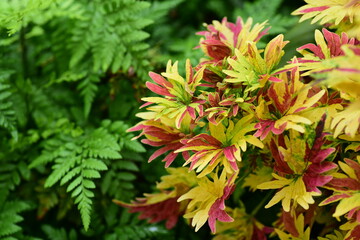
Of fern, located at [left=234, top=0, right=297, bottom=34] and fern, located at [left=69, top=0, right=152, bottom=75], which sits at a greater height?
fern, located at [left=69, top=0, right=152, bottom=75]

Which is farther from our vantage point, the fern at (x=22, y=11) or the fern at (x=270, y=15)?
the fern at (x=270, y=15)

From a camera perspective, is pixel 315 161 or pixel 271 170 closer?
pixel 315 161

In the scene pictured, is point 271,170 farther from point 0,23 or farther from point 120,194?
point 0,23

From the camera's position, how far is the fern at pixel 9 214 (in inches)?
44.1

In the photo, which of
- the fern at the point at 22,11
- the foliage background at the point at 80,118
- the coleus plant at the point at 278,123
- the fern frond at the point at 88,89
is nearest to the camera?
the coleus plant at the point at 278,123

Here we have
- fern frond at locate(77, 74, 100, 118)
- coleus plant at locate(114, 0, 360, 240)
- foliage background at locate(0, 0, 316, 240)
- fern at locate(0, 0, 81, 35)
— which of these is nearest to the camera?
coleus plant at locate(114, 0, 360, 240)

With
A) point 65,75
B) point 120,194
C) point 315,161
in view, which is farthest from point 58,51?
point 315,161

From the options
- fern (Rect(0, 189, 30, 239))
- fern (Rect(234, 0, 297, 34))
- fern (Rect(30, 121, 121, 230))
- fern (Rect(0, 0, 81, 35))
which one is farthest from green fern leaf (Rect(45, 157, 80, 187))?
fern (Rect(234, 0, 297, 34))

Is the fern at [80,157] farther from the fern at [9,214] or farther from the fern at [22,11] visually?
the fern at [22,11]

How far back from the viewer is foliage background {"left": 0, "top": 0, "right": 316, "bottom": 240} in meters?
1.20

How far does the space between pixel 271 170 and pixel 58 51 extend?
2.80 feet

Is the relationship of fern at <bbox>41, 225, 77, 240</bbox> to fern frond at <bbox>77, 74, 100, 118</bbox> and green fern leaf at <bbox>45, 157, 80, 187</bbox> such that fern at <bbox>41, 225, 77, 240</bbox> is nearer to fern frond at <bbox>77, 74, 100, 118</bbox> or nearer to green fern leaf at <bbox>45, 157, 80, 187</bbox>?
green fern leaf at <bbox>45, 157, 80, 187</bbox>

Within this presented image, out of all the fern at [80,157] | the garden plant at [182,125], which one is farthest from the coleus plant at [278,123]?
the fern at [80,157]

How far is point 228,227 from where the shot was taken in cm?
105
